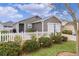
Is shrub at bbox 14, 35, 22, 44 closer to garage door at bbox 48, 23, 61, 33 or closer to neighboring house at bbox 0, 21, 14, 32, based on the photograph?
neighboring house at bbox 0, 21, 14, 32

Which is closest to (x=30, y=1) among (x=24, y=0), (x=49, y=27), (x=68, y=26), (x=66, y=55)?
(x=24, y=0)

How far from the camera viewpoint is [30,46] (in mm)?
1741

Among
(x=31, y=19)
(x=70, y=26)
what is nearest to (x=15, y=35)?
(x=31, y=19)

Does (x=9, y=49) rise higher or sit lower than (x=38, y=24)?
lower

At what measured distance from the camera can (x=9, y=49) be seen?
1.73 m

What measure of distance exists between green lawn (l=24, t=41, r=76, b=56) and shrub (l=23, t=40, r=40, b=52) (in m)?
0.04

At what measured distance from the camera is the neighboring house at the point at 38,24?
174cm

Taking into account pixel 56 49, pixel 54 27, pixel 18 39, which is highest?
pixel 54 27

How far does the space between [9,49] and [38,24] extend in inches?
14.5

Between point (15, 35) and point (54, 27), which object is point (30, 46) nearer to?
point (15, 35)

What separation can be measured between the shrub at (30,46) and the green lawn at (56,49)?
0.13 ft

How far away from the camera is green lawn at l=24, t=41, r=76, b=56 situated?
174cm

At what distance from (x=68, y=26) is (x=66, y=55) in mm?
283

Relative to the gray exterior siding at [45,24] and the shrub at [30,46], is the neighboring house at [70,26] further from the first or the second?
the shrub at [30,46]
